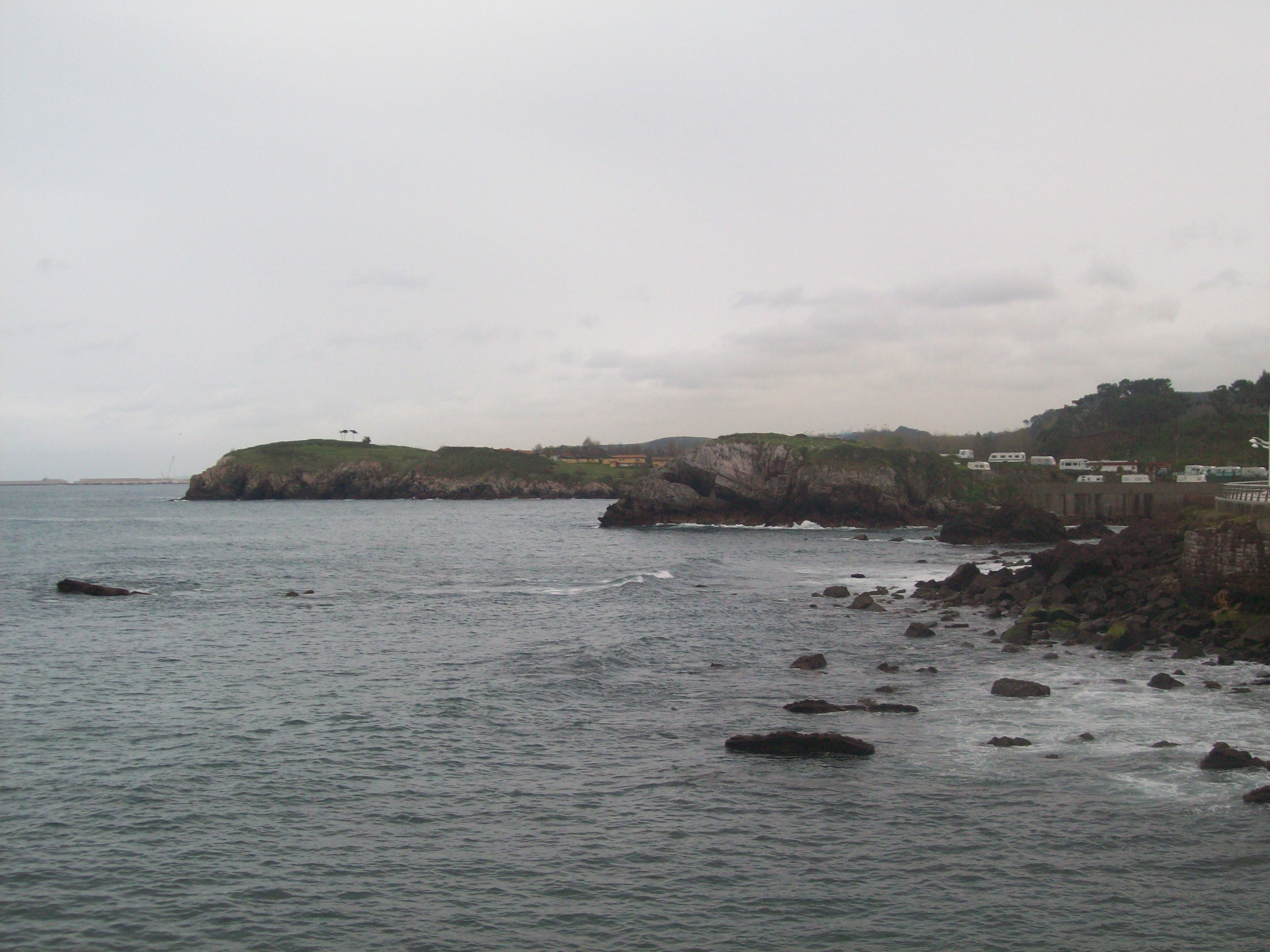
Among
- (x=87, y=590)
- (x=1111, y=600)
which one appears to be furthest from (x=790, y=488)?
(x=87, y=590)

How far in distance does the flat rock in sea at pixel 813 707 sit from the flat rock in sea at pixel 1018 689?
16.6 feet

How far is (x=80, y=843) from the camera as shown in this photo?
16750mm

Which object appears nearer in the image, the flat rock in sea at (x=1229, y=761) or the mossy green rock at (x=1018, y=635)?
the flat rock in sea at (x=1229, y=761)

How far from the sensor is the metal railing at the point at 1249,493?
3966cm

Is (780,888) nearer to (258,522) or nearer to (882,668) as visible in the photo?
(882,668)

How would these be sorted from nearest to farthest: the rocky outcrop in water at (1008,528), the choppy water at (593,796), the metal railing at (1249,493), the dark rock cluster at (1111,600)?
the choppy water at (593,796) → the dark rock cluster at (1111,600) → the metal railing at (1249,493) → the rocky outcrop in water at (1008,528)

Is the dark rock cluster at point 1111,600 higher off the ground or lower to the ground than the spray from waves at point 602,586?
higher

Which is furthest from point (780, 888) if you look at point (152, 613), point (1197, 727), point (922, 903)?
point (152, 613)

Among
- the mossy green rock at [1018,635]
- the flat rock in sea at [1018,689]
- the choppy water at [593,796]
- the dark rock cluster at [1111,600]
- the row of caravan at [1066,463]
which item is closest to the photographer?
the choppy water at [593,796]

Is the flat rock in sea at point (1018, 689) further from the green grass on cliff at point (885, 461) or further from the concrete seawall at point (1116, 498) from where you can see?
the green grass on cliff at point (885, 461)

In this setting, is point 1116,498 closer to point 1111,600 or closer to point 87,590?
point 1111,600

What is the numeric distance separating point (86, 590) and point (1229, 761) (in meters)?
52.2

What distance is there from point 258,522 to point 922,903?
397 ft

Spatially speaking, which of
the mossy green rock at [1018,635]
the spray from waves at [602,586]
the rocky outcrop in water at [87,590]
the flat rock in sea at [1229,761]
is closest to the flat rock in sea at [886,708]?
the flat rock in sea at [1229,761]
